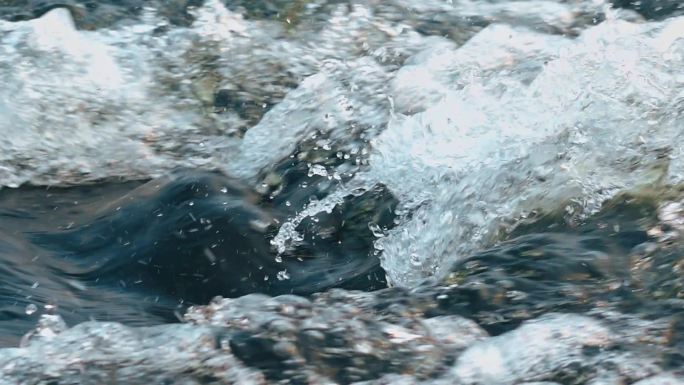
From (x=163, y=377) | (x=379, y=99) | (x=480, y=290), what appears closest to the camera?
(x=163, y=377)

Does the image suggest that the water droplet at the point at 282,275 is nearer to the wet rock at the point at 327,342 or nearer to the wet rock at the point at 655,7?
the wet rock at the point at 327,342

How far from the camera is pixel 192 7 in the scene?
468cm

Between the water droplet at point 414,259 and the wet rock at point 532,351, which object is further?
the water droplet at point 414,259

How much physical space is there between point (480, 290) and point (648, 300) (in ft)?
1.05

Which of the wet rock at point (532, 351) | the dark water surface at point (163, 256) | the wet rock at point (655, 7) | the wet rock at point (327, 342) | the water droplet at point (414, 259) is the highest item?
the wet rock at point (532, 351)

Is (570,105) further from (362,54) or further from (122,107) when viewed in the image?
(122,107)

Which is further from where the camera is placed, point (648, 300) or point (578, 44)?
point (578, 44)

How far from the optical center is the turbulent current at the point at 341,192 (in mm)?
2414

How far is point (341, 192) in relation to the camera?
361 centimetres

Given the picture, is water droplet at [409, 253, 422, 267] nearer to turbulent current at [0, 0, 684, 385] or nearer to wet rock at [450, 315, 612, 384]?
turbulent current at [0, 0, 684, 385]

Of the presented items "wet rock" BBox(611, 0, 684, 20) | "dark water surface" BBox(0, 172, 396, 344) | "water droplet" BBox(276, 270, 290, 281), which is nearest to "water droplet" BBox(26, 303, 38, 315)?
"dark water surface" BBox(0, 172, 396, 344)

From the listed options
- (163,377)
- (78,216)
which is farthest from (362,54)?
(163,377)

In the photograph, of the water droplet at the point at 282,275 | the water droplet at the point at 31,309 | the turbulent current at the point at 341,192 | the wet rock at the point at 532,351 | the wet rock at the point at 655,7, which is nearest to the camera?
the wet rock at the point at 532,351

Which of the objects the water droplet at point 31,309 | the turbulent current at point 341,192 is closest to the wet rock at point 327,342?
the turbulent current at point 341,192
